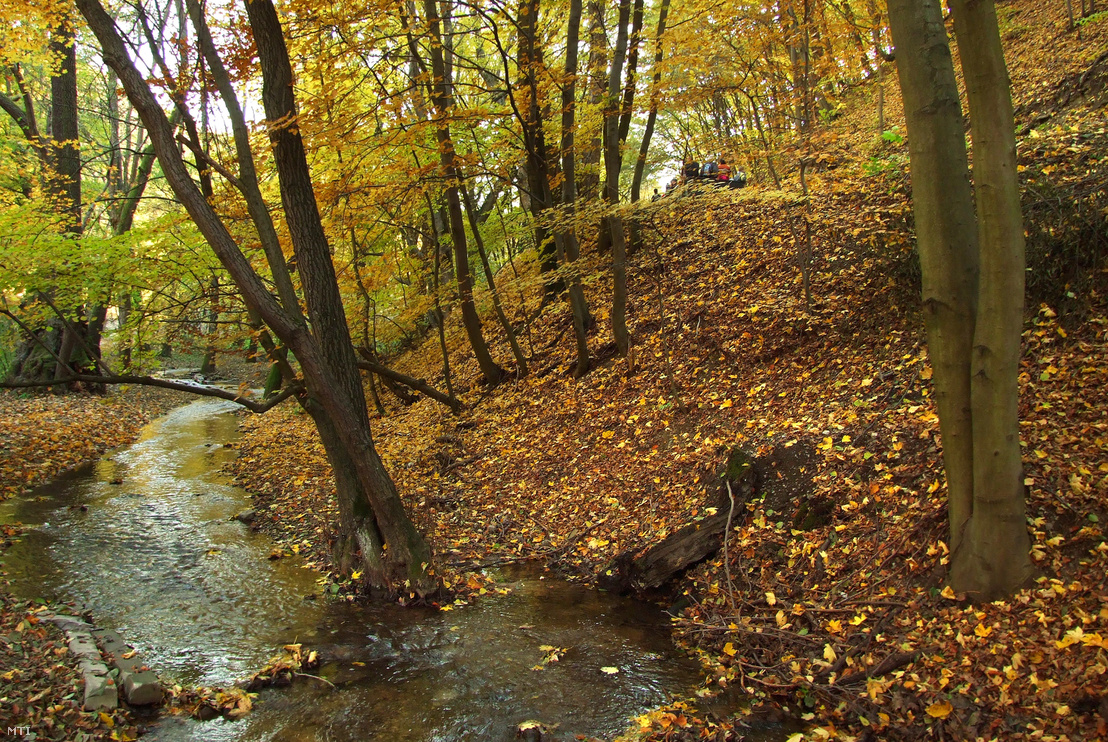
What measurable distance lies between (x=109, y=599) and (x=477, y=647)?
150 inches

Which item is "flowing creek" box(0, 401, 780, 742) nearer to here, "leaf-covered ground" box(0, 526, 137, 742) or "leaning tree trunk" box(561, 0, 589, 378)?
"leaf-covered ground" box(0, 526, 137, 742)

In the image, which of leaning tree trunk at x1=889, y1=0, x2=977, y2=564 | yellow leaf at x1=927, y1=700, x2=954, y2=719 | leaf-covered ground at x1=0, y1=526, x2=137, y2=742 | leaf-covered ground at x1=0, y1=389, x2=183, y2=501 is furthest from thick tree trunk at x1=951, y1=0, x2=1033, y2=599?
leaf-covered ground at x1=0, y1=389, x2=183, y2=501

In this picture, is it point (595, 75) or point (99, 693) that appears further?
point (595, 75)

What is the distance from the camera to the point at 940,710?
11.0 feet

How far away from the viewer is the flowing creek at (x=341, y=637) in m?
4.02

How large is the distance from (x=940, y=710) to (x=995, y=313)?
2219 millimetres

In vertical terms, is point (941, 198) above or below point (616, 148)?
below

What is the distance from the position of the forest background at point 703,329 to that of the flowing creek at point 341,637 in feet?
1.70

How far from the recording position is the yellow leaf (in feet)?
10.9

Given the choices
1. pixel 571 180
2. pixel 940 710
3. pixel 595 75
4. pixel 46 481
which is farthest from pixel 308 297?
pixel 595 75

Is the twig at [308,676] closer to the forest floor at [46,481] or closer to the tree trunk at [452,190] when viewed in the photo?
the forest floor at [46,481]

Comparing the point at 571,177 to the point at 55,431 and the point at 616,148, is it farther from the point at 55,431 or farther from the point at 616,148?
the point at 55,431

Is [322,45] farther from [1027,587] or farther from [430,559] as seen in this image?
[1027,587]

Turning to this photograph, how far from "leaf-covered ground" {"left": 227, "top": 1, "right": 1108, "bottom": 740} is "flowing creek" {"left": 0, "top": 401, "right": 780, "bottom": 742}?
1.67 feet
